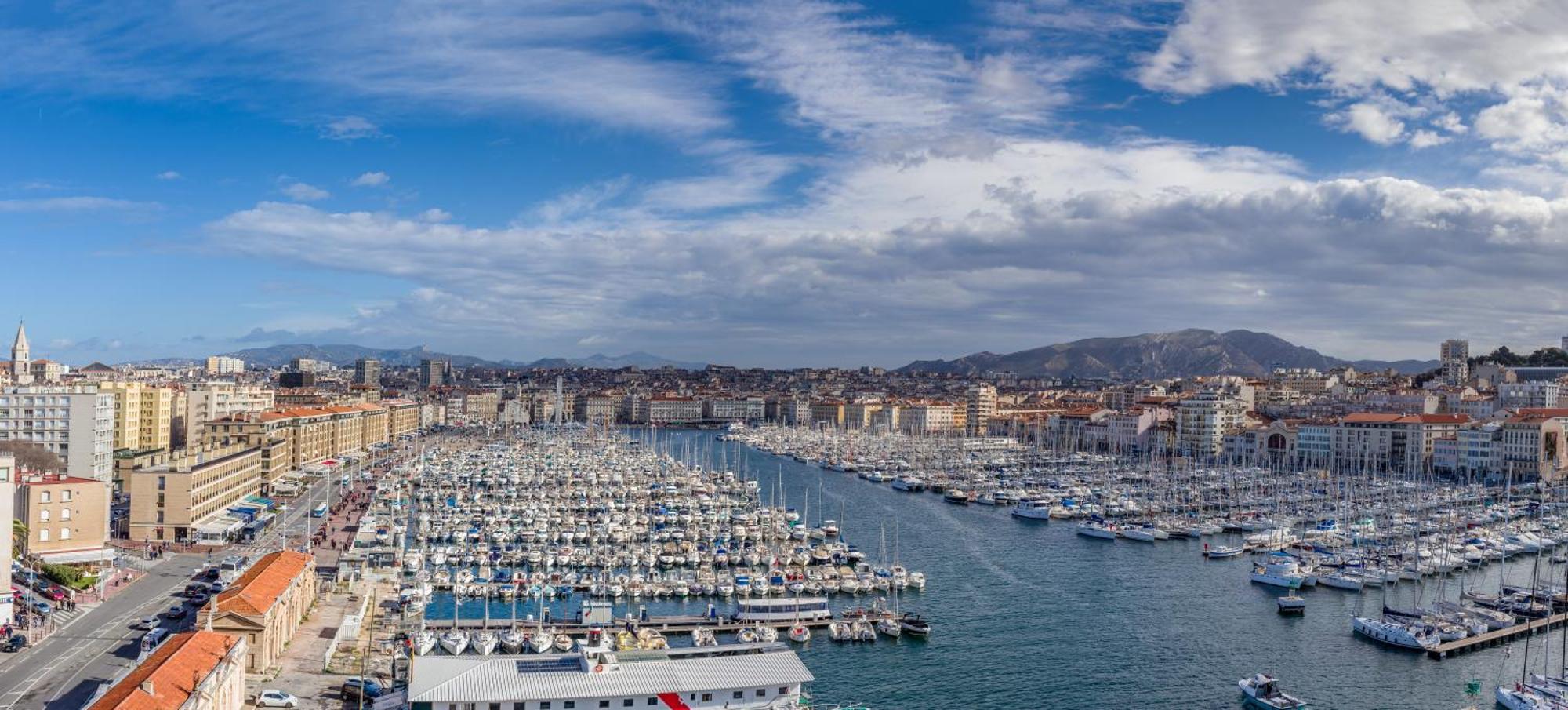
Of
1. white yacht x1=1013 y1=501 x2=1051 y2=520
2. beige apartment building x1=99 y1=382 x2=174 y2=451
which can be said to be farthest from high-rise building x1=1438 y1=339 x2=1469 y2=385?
beige apartment building x1=99 y1=382 x2=174 y2=451

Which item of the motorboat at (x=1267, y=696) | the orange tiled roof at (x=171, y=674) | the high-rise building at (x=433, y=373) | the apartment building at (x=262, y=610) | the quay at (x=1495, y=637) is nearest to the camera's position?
the orange tiled roof at (x=171, y=674)

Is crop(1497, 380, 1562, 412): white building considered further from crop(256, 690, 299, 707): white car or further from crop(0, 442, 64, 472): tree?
crop(256, 690, 299, 707): white car

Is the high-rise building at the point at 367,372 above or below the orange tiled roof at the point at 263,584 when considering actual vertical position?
above

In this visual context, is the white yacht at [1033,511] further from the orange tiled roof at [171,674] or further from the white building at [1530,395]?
the white building at [1530,395]

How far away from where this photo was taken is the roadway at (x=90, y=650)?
50.8 feet

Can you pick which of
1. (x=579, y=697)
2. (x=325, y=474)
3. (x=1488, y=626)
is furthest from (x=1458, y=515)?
(x=325, y=474)

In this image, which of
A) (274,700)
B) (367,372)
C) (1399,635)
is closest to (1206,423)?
(1399,635)

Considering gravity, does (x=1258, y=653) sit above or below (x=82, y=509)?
below

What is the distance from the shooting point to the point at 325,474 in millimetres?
48125

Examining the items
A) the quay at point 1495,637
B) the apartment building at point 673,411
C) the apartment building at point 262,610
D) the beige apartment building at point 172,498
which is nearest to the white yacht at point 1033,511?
the quay at point 1495,637

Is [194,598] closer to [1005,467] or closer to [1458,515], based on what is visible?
[1458,515]

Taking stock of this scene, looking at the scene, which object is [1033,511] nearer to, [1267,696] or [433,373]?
[1267,696]

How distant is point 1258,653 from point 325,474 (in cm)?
3823

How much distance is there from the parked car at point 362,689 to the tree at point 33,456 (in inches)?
872
